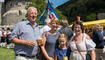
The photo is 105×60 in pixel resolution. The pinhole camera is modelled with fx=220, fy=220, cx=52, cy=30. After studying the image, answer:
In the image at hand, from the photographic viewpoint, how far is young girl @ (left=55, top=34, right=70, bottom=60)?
404 cm

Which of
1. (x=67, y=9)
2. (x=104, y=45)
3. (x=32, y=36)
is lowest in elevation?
(x=104, y=45)

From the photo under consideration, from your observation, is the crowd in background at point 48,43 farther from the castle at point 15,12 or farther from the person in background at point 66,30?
the castle at point 15,12

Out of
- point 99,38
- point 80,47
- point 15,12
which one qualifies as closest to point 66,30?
point 80,47

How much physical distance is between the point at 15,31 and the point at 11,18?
141ft

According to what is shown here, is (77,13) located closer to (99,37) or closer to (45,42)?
(99,37)

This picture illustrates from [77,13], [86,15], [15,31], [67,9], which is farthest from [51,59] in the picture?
[67,9]

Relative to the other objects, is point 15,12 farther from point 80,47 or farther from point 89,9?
point 80,47

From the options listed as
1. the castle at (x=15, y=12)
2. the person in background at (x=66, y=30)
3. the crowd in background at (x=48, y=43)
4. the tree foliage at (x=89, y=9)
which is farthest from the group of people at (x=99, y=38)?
the castle at (x=15, y=12)

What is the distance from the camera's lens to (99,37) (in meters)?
6.84

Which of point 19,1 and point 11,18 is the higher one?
point 19,1

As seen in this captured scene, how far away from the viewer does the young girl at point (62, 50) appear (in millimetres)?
4035

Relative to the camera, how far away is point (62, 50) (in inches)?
160

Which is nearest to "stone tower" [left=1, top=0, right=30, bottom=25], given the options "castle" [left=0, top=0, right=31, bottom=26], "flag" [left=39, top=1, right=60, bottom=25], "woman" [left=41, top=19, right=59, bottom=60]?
"castle" [left=0, top=0, right=31, bottom=26]

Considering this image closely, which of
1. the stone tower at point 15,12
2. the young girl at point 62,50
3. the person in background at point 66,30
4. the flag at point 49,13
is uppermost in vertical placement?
the stone tower at point 15,12
